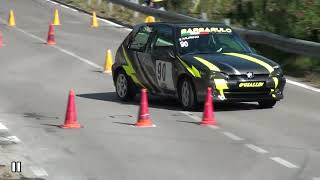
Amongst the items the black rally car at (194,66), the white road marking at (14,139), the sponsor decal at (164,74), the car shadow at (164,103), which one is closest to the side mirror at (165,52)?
the black rally car at (194,66)

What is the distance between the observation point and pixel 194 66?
44.9ft

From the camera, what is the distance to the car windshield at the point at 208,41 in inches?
567

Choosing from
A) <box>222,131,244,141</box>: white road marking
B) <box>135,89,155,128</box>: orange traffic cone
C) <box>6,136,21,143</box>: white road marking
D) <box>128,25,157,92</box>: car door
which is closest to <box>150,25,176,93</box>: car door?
<box>128,25,157,92</box>: car door

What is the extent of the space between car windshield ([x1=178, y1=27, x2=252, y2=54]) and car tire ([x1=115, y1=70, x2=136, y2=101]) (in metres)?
1.64

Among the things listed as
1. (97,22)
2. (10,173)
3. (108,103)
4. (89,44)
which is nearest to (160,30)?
(108,103)

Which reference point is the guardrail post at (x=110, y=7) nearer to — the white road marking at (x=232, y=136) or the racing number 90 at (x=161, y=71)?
the racing number 90 at (x=161, y=71)

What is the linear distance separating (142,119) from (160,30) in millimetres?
3200

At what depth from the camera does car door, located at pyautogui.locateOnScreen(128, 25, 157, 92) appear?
14992mm

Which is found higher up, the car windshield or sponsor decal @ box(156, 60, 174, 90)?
the car windshield

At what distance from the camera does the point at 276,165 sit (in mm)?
9359

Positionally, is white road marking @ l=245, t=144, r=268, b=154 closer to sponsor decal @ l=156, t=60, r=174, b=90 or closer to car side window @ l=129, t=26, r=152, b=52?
sponsor decal @ l=156, t=60, r=174, b=90

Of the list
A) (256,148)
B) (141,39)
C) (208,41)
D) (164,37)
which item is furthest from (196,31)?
(256,148)

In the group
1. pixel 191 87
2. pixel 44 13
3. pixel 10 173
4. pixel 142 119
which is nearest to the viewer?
pixel 10 173

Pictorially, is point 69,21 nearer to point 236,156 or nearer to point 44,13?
point 44,13
